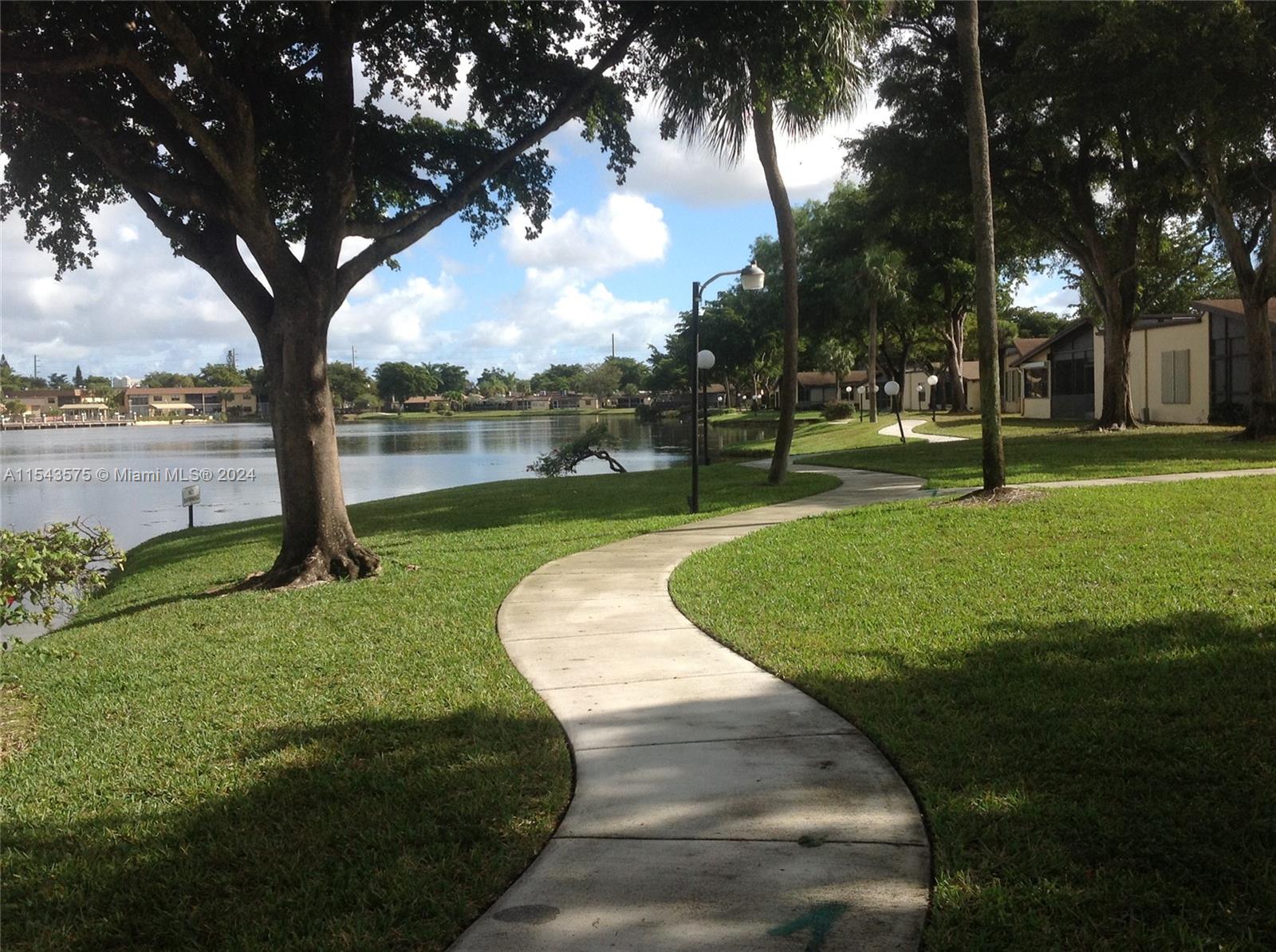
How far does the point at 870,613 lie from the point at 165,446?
62.7 metres

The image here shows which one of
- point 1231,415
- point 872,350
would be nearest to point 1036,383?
point 872,350

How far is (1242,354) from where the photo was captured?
1052 inches

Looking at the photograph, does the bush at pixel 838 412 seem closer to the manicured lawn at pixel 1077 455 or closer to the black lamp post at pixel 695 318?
the manicured lawn at pixel 1077 455

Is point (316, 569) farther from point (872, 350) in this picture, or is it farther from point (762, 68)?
point (872, 350)

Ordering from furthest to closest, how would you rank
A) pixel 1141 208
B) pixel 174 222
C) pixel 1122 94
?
pixel 1141 208 < pixel 1122 94 < pixel 174 222

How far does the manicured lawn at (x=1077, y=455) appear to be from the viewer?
1606 cm

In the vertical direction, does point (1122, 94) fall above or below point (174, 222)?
above

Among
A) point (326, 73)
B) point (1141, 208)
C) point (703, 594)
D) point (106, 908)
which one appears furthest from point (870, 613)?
point (1141, 208)

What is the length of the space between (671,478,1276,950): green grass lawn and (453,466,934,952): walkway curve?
7.0 inches

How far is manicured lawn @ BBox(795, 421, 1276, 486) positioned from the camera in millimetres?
16062

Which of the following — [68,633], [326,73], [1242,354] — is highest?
[326,73]

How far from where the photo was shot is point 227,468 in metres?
40.5

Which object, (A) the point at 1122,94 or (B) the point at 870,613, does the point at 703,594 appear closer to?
(B) the point at 870,613

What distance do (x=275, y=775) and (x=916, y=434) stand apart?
32.5 meters
